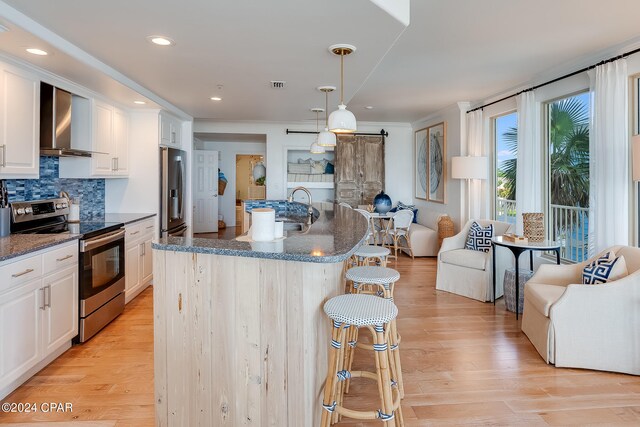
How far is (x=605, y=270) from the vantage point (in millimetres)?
2902

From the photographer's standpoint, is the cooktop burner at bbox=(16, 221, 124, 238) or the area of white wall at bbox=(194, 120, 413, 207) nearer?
the cooktop burner at bbox=(16, 221, 124, 238)

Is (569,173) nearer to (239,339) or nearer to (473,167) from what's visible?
(473,167)

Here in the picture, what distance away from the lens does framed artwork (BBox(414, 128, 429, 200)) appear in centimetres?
758

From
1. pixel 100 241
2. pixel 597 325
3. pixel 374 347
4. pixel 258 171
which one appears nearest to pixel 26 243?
pixel 100 241

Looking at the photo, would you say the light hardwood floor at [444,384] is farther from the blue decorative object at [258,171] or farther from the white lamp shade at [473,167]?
the blue decorative object at [258,171]

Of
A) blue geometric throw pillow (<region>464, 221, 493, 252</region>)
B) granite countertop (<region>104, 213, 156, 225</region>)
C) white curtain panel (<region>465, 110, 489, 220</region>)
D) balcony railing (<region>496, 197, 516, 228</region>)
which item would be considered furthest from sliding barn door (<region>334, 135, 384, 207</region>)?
granite countertop (<region>104, 213, 156, 225</region>)

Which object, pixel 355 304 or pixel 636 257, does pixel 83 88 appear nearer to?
pixel 355 304

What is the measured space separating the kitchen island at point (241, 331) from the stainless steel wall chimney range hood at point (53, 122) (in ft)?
6.99

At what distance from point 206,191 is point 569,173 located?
733 centimetres

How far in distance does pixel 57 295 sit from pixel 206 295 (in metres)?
1.57

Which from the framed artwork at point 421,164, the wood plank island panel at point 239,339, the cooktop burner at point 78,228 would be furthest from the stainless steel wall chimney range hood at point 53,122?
the framed artwork at point 421,164

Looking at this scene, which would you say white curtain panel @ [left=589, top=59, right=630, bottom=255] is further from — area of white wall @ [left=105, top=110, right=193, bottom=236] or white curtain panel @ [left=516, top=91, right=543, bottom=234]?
area of white wall @ [left=105, top=110, right=193, bottom=236]

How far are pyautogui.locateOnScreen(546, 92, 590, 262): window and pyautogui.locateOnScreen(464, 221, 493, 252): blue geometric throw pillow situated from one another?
76cm

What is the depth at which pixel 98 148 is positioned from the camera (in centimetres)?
413
